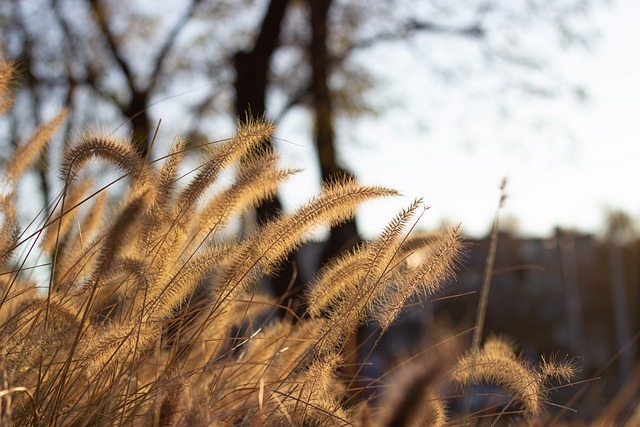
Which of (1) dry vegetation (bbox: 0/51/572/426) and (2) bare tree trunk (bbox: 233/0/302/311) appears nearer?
(1) dry vegetation (bbox: 0/51/572/426)

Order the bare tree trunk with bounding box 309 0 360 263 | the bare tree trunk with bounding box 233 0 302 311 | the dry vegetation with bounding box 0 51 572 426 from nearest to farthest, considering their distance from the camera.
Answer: the dry vegetation with bounding box 0 51 572 426 < the bare tree trunk with bounding box 233 0 302 311 < the bare tree trunk with bounding box 309 0 360 263

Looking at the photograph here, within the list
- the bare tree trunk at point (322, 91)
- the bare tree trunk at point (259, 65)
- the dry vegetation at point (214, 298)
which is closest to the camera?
the dry vegetation at point (214, 298)

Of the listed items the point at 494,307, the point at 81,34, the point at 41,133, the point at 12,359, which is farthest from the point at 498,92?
the point at 494,307

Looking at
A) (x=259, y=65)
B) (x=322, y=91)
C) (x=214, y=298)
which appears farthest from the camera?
(x=322, y=91)

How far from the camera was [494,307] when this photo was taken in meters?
25.0

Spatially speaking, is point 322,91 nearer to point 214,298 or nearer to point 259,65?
point 259,65

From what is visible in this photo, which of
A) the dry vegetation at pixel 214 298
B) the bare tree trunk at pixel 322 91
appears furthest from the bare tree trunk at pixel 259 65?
the dry vegetation at pixel 214 298

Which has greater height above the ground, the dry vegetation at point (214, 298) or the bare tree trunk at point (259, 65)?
the bare tree trunk at point (259, 65)

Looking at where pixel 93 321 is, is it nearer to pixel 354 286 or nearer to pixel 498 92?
pixel 354 286

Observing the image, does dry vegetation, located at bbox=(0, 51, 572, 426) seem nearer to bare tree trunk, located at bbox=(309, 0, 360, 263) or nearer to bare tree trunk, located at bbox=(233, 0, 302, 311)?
bare tree trunk, located at bbox=(233, 0, 302, 311)

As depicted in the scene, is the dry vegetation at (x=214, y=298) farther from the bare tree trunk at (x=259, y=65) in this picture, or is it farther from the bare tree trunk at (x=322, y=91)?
the bare tree trunk at (x=322, y=91)

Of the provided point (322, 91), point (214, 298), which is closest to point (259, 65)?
point (322, 91)

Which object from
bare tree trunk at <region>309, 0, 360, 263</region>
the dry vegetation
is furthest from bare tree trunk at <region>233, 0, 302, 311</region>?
the dry vegetation

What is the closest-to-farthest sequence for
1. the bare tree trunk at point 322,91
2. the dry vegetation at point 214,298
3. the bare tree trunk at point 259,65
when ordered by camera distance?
the dry vegetation at point 214,298 → the bare tree trunk at point 259,65 → the bare tree trunk at point 322,91
